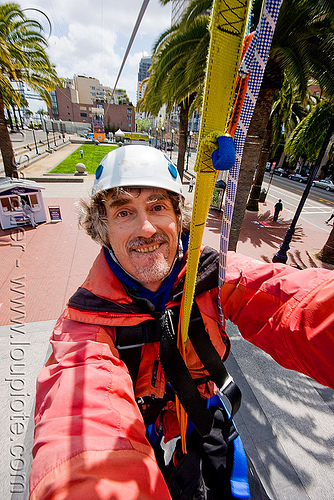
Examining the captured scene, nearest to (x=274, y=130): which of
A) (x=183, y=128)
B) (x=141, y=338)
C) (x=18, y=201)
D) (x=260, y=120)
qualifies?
(x=183, y=128)

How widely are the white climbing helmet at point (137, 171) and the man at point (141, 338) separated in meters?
0.01

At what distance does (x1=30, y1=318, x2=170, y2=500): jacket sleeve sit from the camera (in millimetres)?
811

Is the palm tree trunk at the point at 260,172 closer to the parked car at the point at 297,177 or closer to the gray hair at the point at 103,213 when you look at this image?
the gray hair at the point at 103,213

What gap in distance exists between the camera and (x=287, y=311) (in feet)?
4.20

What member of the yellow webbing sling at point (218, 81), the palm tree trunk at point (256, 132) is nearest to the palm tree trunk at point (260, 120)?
the palm tree trunk at point (256, 132)

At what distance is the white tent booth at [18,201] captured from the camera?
761 cm

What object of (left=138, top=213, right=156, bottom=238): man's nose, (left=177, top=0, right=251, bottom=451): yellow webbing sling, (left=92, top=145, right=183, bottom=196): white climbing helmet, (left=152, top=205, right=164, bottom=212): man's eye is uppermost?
(left=177, top=0, right=251, bottom=451): yellow webbing sling

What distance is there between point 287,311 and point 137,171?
144cm

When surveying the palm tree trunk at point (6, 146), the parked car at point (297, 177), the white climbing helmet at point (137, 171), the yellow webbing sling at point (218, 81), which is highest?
the yellow webbing sling at point (218, 81)

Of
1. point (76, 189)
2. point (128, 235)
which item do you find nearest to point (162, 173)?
point (128, 235)

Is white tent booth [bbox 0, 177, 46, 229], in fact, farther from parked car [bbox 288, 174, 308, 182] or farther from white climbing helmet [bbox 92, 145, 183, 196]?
parked car [bbox 288, 174, 308, 182]

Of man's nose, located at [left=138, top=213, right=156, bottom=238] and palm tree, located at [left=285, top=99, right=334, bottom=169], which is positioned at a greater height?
palm tree, located at [left=285, top=99, right=334, bottom=169]

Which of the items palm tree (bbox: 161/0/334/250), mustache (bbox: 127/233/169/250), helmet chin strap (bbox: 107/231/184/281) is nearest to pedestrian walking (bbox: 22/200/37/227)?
palm tree (bbox: 161/0/334/250)

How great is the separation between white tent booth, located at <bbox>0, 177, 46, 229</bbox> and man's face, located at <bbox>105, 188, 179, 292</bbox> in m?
7.54
